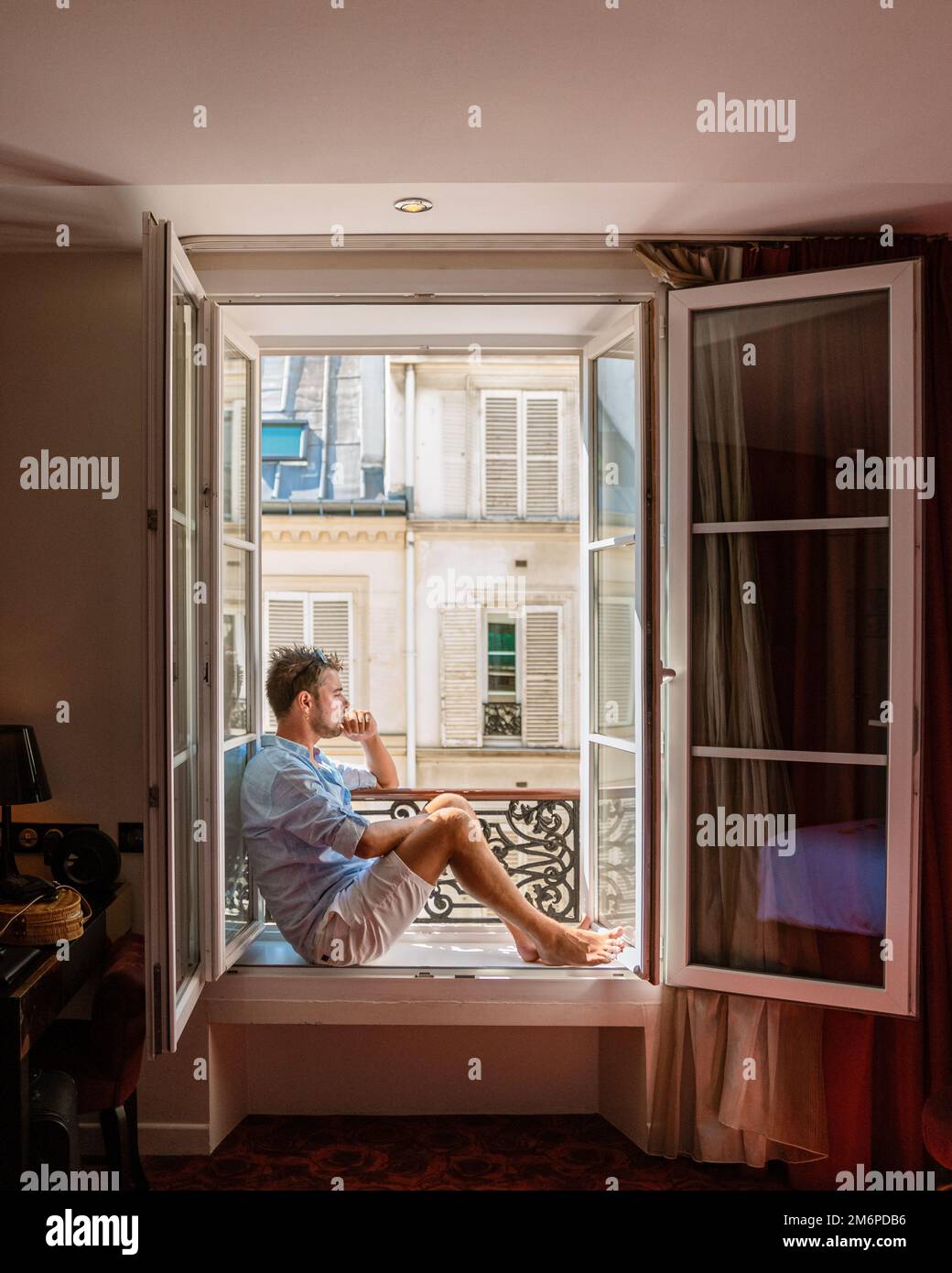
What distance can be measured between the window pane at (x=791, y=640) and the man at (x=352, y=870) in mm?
755

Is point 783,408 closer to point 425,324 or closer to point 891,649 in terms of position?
point 891,649

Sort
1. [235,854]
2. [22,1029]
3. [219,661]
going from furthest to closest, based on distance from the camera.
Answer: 1. [235,854]
2. [219,661]
3. [22,1029]

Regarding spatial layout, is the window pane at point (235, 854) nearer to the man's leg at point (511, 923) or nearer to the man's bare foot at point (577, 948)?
the man's leg at point (511, 923)

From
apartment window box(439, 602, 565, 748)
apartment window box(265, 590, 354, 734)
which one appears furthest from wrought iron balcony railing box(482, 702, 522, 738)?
apartment window box(265, 590, 354, 734)

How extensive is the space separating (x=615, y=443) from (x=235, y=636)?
4.35ft

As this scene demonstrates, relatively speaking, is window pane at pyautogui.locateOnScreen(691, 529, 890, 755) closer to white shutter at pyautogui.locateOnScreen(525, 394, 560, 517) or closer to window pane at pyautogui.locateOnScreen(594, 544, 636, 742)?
window pane at pyautogui.locateOnScreen(594, 544, 636, 742)

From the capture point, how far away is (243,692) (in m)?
2.72

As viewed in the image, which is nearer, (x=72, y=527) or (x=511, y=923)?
(x=72, y=527)

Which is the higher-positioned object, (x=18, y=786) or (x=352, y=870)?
(x=18, y=786)

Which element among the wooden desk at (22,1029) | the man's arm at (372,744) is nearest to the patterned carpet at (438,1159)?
the wooden desk at (22,1029)

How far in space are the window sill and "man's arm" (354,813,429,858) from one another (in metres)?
0.36

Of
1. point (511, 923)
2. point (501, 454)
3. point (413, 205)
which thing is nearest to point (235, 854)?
point (511, 923)

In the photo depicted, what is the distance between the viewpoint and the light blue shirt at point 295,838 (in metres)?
2.56

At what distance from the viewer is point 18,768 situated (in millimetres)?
2295
